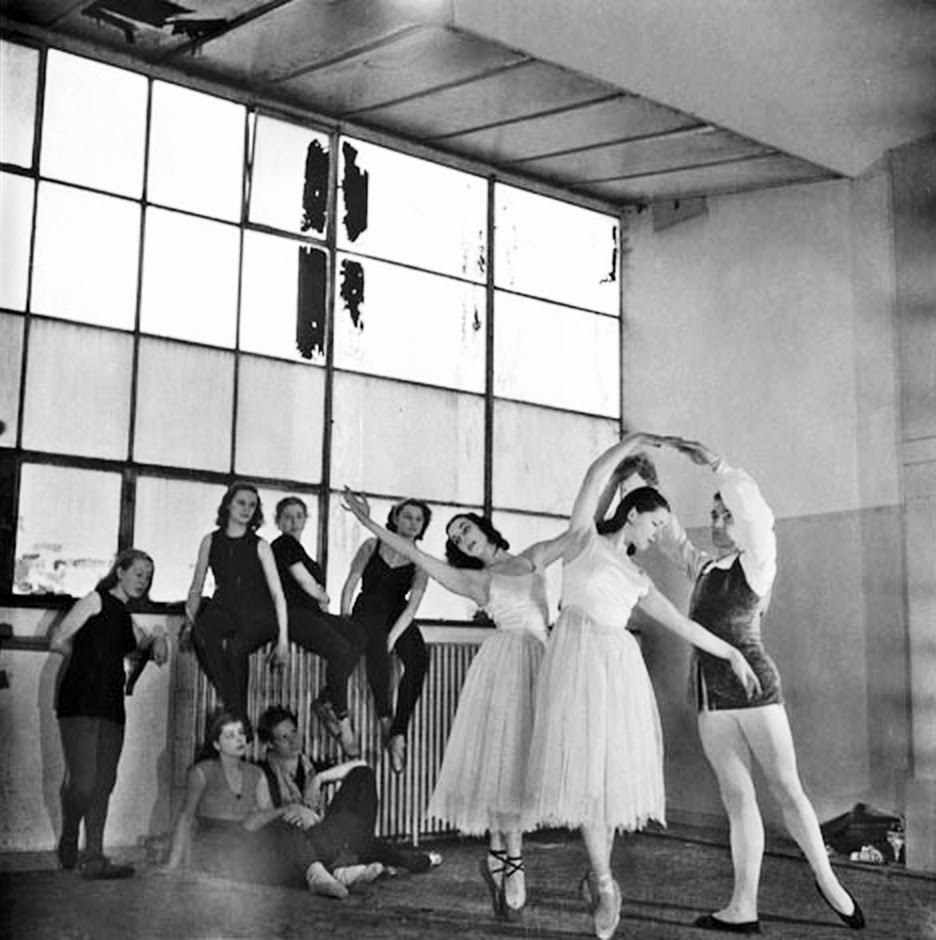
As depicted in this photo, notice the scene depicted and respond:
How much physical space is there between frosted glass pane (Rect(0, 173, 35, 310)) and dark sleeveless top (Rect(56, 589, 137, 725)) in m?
0.56

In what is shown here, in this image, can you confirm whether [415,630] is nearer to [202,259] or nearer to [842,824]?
[202,259]

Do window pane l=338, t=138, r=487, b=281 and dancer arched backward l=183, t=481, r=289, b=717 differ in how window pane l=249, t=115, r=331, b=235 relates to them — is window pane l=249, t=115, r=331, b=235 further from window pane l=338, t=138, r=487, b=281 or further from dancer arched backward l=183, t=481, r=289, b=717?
dancer arched backward l=183, t=481, r=289, b=717

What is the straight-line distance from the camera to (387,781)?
275 cm

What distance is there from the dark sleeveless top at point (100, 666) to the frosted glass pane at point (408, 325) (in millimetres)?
679

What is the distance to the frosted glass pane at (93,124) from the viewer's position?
2.45 metres

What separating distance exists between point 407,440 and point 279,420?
0.95 ft

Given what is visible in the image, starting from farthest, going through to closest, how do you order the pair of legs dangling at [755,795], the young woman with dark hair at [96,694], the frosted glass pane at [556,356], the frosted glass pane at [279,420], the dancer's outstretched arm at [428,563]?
1. the pair of legs dangling at [755,795]
2. the frosted glass pane at [556,356]
3. the dancer's outstretched arm at [428,563]
4. the frosted glass pane at [279,420]
5. the young woman with dark hair at [96,694]

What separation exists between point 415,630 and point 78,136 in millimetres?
1168

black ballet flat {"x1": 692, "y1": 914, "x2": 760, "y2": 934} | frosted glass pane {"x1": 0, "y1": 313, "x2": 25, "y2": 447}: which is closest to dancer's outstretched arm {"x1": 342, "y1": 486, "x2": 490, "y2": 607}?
frosted glass pane {"x1": 0, "y1": 313, "x2": 25, "y2": 447}

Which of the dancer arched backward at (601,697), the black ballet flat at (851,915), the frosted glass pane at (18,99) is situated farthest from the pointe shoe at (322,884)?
the frosted glass pane at (18,99)

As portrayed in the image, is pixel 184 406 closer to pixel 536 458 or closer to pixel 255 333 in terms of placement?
pixel 255 333

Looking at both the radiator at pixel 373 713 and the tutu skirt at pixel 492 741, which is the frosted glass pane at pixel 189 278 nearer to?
the radiator at pixel 373 713

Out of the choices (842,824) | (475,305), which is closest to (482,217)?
(475,305)

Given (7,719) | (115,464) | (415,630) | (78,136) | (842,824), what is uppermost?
(78,136)
